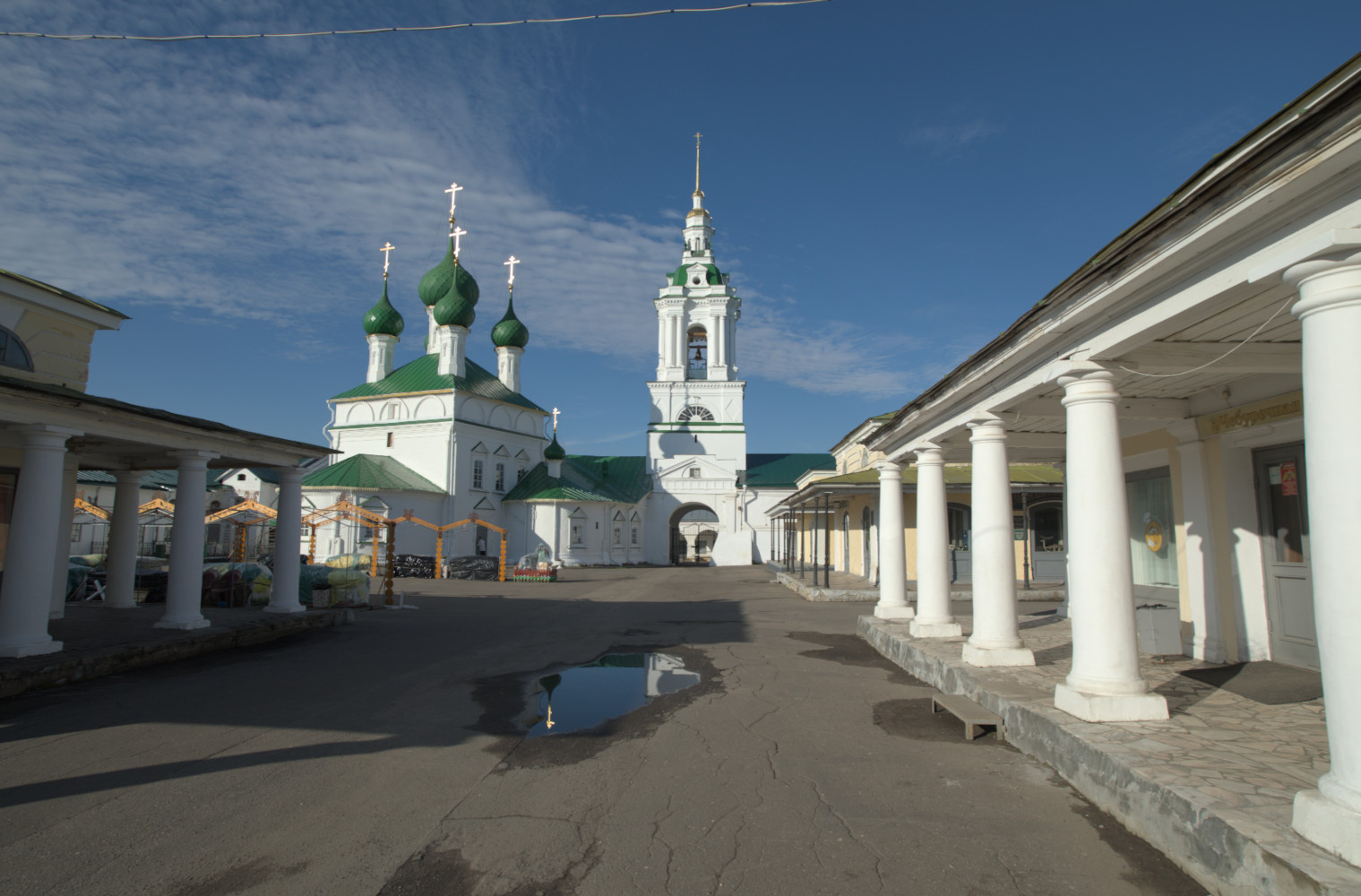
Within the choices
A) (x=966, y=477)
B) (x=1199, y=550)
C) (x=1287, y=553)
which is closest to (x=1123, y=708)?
(x=1287, y=553)

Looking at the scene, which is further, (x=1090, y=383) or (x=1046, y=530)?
(x=1046, y=530)

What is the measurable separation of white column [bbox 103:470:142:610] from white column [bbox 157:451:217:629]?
355 centimetres

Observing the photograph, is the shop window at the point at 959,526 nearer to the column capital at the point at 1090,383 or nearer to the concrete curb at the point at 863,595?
the concrete curb at the point at 863,595

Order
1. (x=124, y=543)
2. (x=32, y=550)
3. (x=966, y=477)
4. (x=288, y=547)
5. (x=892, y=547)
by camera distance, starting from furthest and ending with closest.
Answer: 1. (x=966, y=477)
2. (x=124, y=543)
3. (x=288, y=547)
4. (x=892, y=547)
5. (x=32, y=550)

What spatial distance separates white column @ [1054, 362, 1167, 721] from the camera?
18.3 feet

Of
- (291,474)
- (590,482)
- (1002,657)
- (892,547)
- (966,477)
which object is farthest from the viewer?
(590,482)

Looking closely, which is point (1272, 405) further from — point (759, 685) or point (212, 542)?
point (212, 542)

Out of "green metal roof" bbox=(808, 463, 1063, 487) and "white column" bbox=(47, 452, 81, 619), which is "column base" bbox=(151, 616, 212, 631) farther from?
"green metal roof" bbox=(808, 463, 1063, 487)

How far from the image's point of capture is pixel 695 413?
45812 millimetres

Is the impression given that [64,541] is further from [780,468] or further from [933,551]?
[780,468]

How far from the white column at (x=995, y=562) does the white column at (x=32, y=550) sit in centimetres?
1097

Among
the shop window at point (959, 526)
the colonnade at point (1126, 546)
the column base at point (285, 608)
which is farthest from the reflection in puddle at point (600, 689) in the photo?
the shop window at point (959, 526)

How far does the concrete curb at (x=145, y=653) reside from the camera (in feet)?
27.2

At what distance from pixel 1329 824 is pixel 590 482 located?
40.0m
